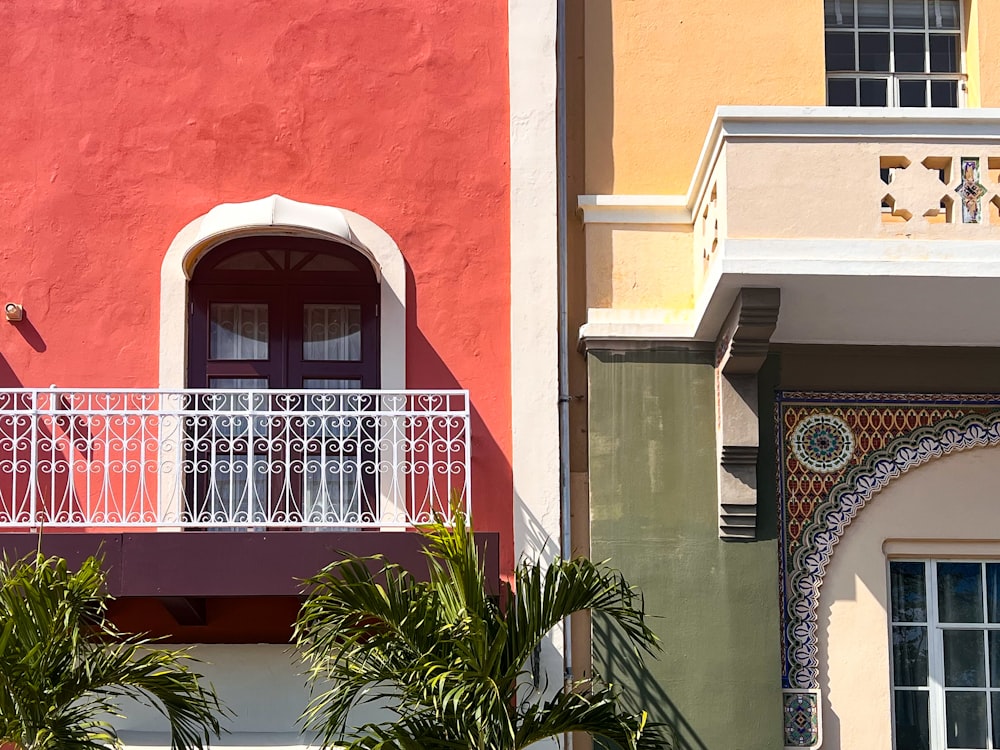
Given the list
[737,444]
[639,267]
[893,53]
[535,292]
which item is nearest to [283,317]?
[535,292]

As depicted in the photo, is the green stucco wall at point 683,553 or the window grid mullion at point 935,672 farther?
the window grid mullion at point 935,672

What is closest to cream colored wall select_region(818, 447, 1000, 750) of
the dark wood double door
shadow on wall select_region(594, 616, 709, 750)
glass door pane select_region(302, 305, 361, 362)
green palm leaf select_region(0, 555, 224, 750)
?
shadow on wall select_region(594, 616, 709, 750)

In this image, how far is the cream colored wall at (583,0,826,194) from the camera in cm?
1046

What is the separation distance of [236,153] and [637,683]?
4270mm

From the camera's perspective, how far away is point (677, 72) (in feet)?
34.7

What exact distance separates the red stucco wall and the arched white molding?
3.7 inches

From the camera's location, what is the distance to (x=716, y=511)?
989cm

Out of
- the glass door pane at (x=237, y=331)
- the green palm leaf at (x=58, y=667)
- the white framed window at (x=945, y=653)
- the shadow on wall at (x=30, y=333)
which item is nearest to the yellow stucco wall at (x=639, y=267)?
the glass door pane at (x=237, y=331)

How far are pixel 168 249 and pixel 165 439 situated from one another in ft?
4.29

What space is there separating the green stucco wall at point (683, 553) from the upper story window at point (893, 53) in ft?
7.43

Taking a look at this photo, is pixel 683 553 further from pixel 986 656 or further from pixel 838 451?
pixel 986 656

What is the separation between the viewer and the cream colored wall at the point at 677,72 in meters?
10.5

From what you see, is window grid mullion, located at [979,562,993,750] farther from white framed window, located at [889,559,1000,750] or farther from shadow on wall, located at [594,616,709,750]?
shadow on wall, located at [594,616,709,750]

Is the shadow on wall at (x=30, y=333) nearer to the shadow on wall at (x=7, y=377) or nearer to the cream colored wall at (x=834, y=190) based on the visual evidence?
the shadow on wall at (x=7, y=377)
